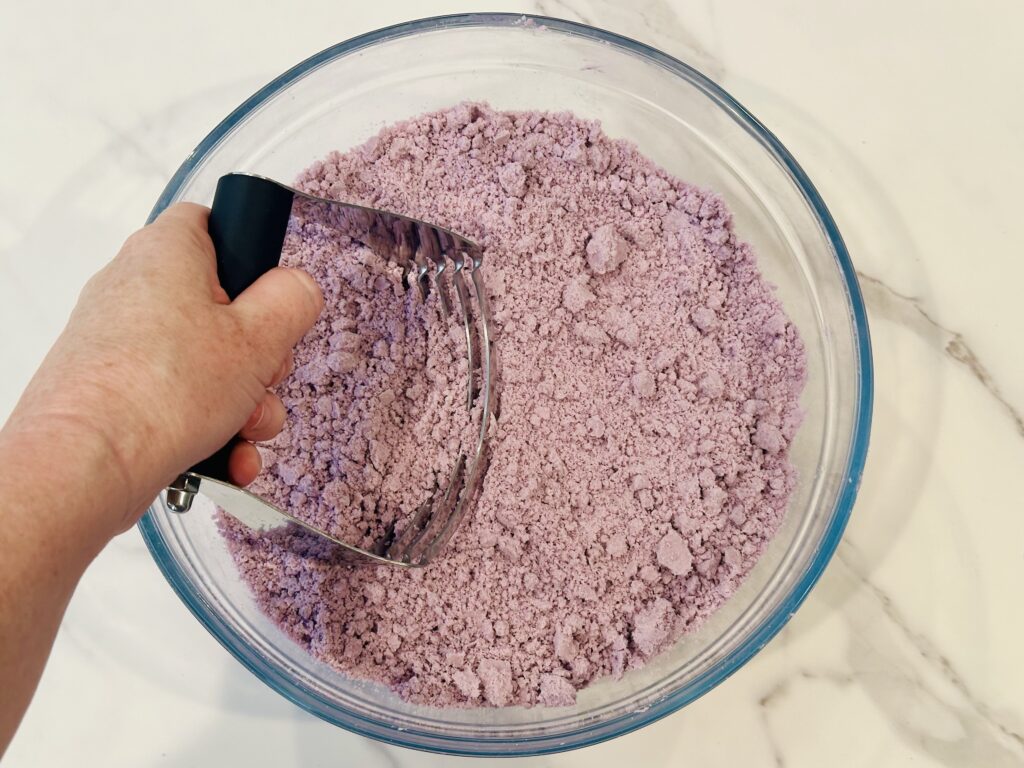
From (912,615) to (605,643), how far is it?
1.22 feet

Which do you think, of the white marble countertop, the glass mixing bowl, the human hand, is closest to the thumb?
the human hand

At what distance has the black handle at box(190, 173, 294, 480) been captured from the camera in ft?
2.12

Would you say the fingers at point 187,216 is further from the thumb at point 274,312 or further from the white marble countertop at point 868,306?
the white marble countertop at point 868,306

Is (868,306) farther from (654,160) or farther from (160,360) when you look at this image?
(160,360)

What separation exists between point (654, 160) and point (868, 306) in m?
0.32

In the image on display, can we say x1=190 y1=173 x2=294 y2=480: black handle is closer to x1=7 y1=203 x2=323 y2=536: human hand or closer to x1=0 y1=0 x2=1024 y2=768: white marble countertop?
x1=7 y1=203 x2=323 y2=536: human hand

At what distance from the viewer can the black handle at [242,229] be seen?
65cm

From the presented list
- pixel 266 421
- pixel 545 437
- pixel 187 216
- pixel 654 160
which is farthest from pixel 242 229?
pixel 654 160

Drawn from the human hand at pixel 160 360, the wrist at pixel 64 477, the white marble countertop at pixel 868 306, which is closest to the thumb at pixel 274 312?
the human hand at pixel 160 360

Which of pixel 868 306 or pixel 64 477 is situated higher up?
pixel 868 306

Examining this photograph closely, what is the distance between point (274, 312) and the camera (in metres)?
Result: 0.63

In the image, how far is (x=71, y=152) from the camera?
1006mm

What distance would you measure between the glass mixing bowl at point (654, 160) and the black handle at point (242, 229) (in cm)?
25

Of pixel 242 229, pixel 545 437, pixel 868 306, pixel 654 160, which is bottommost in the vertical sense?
pixel 545 437
